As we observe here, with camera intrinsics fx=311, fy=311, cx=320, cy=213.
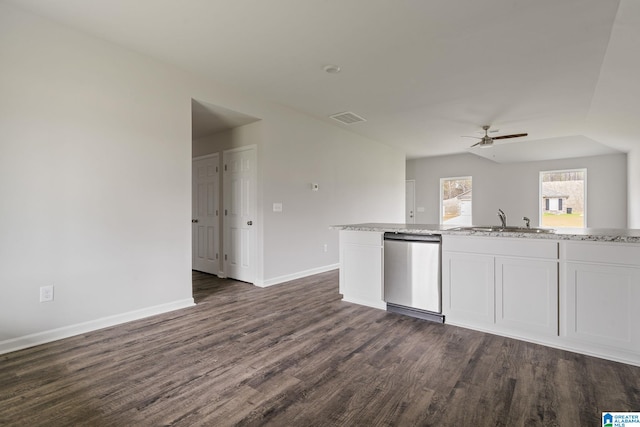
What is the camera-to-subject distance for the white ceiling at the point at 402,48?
2486 mm

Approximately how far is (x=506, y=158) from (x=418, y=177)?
8.31ft

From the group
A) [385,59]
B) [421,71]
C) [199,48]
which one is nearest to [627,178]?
[421,71]

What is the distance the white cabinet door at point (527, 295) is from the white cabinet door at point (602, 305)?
0.27 feet

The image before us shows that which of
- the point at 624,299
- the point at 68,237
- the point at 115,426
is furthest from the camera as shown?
the point at 68,237

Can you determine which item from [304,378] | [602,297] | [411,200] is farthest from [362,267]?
[411,200]

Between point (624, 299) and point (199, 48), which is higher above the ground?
point (199, 48)

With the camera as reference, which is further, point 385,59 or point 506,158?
point 506,158

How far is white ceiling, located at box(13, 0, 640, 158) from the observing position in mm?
2486

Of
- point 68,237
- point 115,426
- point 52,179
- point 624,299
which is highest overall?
point 52,179

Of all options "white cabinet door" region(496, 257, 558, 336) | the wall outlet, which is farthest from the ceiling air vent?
the wall outlet

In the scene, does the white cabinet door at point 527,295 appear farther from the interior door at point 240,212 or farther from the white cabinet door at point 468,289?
the interior door at point 240,212

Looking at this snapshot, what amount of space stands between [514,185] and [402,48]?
6932mm

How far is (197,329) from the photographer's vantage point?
292 cm

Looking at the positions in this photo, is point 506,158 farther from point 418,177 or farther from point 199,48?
point 199,48
